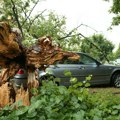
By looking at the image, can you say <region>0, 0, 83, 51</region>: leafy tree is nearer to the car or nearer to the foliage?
the car

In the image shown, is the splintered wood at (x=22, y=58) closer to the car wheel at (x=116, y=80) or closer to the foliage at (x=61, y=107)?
the foliage at (x=61, y=107)

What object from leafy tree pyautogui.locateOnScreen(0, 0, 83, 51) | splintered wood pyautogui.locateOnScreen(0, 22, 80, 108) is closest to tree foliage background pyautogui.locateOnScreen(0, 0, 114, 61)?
leafy tree pyautogui.locateOnScreen(0, 0, 83, 51)

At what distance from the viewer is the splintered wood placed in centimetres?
486

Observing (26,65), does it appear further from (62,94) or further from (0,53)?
(62,94)

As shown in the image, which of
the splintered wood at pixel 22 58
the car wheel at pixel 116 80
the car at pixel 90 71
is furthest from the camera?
the car wheel at pixel 116 80

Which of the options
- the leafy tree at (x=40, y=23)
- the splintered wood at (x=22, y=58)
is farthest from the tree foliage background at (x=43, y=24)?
the splintered wood at (x=22, y=58)

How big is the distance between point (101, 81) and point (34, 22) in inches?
216

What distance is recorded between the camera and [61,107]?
4.08m

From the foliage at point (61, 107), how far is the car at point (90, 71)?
8347mm

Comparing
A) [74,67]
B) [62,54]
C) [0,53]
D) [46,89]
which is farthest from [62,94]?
[74,67]

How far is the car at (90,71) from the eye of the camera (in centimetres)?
1318

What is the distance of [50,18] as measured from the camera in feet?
59.9

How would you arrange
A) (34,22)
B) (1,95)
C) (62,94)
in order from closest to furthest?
(62,94) → (1,95) → (34,22)

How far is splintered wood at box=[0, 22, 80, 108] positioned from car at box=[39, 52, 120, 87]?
26.1 feet
